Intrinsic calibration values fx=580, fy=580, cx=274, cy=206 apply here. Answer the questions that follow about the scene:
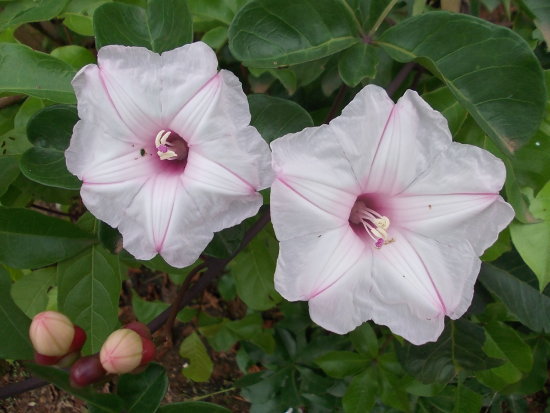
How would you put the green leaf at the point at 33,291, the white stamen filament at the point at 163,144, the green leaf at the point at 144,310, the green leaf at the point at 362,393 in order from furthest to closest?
the green leaf at the point at 144,310, the green leaf at the point at 362,393, the green leaf at the point at 33,291, the white stamen filament at the point at 163,144

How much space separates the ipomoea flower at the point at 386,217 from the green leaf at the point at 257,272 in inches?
24.5

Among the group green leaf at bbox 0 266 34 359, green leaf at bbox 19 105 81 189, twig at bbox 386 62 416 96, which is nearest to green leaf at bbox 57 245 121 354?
green leaf at bbox 0 266 34 359

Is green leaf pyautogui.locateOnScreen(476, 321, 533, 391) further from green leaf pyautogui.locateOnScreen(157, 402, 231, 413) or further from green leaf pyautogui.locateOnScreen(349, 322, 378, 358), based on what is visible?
green leaf pyautogui.locateOnScreen(157, 402, 231, 413)

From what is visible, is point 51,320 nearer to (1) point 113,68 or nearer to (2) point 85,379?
(2) point 85,379

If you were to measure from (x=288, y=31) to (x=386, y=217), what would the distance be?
392mm

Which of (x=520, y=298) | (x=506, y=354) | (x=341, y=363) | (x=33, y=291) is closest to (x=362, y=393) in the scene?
(x=341, y=363)

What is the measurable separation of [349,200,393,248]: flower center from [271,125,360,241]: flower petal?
0.10 meters

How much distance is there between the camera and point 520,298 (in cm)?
147

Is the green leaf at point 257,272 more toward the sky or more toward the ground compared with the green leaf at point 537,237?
more toward the ground

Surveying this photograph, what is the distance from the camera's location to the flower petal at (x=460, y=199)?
3.29 ft

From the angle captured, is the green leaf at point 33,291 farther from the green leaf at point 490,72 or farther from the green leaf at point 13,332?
the green leaf at point 490,72

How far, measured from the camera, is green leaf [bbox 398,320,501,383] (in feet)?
4.96

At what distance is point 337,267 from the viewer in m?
1.03

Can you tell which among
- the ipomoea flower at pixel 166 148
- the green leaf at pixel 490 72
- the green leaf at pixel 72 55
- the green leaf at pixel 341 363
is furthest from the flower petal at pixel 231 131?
the green leaf at pixel 341 363
